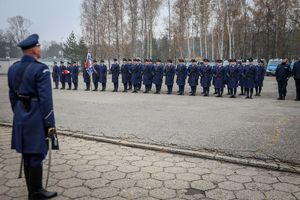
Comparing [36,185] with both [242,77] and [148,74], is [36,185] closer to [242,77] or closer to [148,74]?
[242,77]

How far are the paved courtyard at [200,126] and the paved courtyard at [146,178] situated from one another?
2.28ft

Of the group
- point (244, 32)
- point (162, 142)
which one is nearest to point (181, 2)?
point (244, 32)

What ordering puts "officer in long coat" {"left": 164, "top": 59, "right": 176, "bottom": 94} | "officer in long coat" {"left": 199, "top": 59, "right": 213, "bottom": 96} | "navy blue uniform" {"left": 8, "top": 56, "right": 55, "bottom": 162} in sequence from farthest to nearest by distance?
"officer in long coat" {"left": 164, "top": 59, "right": 176, "bottom": 94}
"officer in long coat" {"left": 199, "top": 59, "right": 213, "bottom": 96}
"navy blue uniform" {"left": 8, "top": 56, "right": 55, "bottom": 162}

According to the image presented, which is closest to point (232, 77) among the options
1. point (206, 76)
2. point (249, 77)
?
point (249, 77)

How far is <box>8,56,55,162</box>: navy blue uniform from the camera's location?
3449mm

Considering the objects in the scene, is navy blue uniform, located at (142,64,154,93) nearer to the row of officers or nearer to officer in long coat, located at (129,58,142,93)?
the row of officers

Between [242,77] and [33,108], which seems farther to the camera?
[242,77]

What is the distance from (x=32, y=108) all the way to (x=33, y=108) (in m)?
0.01

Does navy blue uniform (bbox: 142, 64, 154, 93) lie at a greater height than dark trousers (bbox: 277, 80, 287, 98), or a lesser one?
greater

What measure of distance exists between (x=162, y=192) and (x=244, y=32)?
48884 millimetres

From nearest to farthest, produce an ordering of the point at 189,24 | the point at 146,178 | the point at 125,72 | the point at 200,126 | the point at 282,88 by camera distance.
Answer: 1. the point at 146,178
2. the point at 200,126
3. the point at 282,88
4. the point at 125,72
5. the point at 189,24

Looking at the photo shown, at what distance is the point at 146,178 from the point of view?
433 cm

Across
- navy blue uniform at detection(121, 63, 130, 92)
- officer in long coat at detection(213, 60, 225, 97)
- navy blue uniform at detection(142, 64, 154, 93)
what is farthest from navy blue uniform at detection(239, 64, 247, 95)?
navy blue uniform at detection(121, 63, 130, 92)

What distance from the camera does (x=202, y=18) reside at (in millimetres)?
36781
